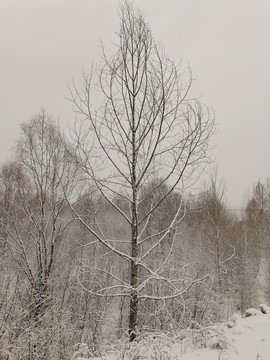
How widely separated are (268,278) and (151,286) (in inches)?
392

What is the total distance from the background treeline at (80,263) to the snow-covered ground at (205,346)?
46cm

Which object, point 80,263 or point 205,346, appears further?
point 80,263

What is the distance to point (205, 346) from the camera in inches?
174

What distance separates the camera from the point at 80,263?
826cm

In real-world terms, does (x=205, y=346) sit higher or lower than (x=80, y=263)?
lower

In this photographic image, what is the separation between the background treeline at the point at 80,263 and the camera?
6.16 metres

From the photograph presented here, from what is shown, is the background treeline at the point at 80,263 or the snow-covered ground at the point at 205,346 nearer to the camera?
the snow-covered ground at the point at 205,346

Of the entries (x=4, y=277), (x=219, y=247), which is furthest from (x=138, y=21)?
(x=219, y=247)

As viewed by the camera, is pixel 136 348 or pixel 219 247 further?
pixel 219 247

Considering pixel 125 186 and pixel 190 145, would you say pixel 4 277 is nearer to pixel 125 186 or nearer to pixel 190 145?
pixel 125 186

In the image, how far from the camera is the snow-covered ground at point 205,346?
3.92m

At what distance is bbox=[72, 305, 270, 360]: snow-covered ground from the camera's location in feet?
12.8

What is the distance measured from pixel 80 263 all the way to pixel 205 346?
14.9 feet

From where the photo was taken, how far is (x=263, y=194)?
1232 inches
